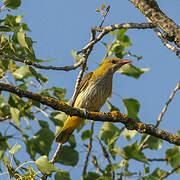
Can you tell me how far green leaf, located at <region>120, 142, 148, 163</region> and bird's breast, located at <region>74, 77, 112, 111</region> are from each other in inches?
Result: 80.2

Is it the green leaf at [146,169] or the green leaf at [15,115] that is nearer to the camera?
the green leaf at [15,115]

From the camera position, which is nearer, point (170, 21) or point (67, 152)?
point (170, 21)

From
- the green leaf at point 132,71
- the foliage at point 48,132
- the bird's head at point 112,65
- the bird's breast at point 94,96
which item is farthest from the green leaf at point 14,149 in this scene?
the bird's head at point 112,65

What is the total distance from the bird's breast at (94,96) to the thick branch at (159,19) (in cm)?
225

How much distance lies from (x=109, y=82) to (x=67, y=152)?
2.18 m

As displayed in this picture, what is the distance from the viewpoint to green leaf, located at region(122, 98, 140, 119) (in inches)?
176

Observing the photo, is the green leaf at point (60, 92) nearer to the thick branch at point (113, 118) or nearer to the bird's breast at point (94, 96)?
the bird's breast at point (94, 96)

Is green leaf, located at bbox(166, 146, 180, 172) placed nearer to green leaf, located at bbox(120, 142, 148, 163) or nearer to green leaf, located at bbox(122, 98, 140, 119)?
green leaf, located at bbox(122, 98, 140, 119)

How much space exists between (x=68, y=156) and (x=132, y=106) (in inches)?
47.5

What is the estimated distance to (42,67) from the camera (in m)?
3.58

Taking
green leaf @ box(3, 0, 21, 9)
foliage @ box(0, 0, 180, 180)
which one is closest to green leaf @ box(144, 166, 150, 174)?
foliage @ box(0, 0, 180, 180)

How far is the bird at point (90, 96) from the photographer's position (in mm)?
5309

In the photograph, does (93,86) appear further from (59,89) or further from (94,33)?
(94,33)

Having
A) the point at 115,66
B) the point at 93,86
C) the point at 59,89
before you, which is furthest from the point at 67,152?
the point at 115,66
